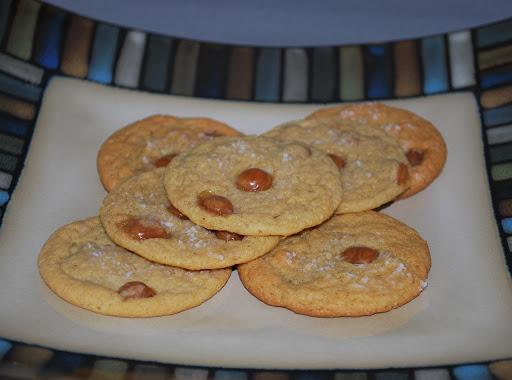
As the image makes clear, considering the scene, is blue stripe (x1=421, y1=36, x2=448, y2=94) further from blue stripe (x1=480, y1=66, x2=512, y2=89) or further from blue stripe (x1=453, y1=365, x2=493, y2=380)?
blue stripe (x1=453, y1=365, x2=493, y2=380)

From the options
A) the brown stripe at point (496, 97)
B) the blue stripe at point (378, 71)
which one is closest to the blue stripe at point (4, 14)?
the blue stripe at point (378, 71)

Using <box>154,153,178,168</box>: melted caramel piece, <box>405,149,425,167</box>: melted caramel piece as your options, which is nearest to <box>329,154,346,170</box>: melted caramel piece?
<box>405,149,425,167</box>: melted caramel piece

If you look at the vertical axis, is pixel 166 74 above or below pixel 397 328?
above

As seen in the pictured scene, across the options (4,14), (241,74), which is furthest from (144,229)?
(4,14)

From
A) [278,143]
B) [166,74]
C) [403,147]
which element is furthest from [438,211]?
[166,74]

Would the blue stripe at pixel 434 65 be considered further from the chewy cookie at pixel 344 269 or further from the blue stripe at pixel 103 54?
the blue stripe at pixel 103 54

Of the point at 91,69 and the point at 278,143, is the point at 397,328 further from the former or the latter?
the point at 91,69

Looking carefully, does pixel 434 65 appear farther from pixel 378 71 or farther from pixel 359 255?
pixel 359 255
